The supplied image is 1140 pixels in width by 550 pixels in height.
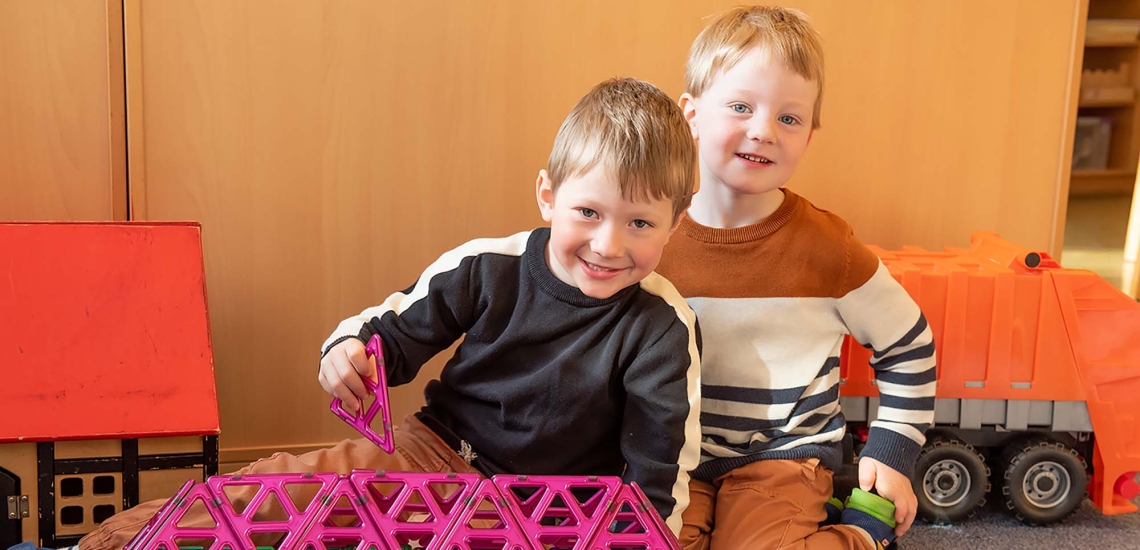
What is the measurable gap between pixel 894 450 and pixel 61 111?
943 mm

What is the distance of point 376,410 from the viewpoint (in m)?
0.77

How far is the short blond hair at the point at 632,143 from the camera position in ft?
2.51

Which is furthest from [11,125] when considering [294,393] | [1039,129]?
[1039,129]

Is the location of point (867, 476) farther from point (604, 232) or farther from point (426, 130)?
point (426, 130)

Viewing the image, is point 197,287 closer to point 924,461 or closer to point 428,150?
point 428,150

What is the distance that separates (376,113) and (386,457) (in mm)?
436

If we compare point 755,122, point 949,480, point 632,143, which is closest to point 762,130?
point 755,122

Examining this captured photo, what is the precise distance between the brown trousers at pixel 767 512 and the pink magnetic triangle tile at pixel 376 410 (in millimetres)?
302

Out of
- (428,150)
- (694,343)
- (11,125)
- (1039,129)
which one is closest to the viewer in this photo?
(694,343)

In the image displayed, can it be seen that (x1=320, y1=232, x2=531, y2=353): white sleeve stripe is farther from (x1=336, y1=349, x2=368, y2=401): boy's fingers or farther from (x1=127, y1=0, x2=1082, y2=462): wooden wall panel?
(x1=127, y1=0, x2=1082, y2=462): wooden wall panel

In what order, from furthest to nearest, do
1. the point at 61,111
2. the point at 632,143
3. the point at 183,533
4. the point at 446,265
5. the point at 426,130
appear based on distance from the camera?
1. the point at 426,130
2. the point at 61,111
3. the point at 446,265
4. the point at 632,143
5. the point at 183,533

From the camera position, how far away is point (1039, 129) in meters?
1.26

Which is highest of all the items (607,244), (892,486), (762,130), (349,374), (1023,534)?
(762,130)

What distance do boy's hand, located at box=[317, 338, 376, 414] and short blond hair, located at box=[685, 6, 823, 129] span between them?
41cm
